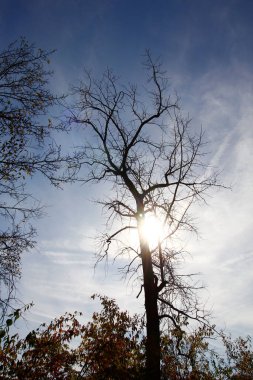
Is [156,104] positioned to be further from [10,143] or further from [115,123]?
[10,143]

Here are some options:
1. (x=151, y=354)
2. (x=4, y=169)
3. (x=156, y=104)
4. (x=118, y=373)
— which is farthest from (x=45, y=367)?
(x=156, y=104)

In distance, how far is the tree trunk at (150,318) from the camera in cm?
756

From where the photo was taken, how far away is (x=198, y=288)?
9.49m

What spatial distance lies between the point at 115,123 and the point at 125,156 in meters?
1.68

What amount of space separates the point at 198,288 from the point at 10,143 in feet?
23.4

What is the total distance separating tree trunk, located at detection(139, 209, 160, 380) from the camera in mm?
7559

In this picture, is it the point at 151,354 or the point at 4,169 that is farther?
the point at 151,354

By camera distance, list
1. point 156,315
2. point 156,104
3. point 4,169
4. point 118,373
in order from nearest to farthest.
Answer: point 4,169 < point 156,315 < point 118,373 < point 156,104

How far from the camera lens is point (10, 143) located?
7062 mm

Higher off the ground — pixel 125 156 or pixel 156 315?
pixel 125 156

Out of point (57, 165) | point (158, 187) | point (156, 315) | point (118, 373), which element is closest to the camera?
point (57, 165)

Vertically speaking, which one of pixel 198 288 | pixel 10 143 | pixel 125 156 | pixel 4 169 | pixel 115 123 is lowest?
pixel 198 288

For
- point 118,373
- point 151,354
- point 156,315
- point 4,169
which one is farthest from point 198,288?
point 4,169

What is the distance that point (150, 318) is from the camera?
8.31m
